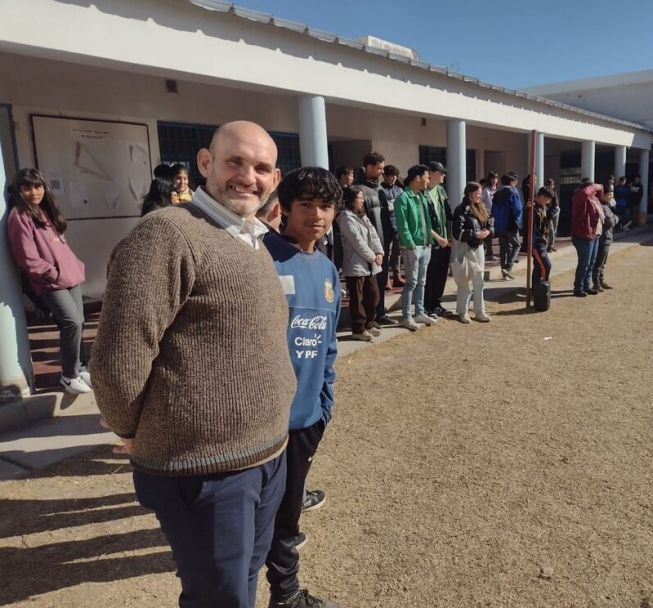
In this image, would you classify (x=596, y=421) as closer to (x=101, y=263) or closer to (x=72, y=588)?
(x=72, y=588)

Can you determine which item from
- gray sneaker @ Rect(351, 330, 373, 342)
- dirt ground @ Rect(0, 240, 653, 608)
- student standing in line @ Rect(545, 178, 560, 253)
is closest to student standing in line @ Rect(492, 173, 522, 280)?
student standing in line @ Rect(545, 178, 560, 253)

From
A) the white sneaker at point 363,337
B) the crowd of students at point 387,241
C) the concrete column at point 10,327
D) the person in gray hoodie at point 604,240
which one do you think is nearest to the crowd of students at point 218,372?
the crowd of students at point 387,241

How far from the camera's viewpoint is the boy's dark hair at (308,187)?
2.34 metres

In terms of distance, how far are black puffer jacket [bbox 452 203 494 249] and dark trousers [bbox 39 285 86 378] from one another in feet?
14.5

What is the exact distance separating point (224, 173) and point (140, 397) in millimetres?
626

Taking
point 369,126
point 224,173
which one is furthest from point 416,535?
point 369,126

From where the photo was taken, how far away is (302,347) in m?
2.16

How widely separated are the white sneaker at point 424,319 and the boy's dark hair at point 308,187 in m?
4.74

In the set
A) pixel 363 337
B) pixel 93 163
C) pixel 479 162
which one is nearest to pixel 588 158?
pixel 479 162

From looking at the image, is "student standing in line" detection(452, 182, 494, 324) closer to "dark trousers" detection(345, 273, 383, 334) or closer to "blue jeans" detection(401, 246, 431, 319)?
"blue jeans" detection(401, 246, 431, 319)

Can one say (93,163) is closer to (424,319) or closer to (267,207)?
(424,319)

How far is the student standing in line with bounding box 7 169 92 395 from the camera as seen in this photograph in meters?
3.98

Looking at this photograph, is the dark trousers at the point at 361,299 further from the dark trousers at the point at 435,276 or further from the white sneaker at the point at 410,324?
the dark trousers at the point at 435,276

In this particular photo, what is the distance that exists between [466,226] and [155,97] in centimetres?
462
